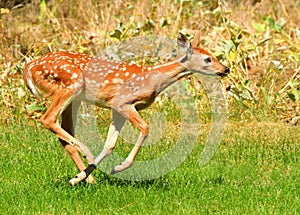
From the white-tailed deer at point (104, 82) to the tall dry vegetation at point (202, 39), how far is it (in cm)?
242

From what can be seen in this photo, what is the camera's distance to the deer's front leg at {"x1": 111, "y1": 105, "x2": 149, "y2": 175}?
6.92 meters

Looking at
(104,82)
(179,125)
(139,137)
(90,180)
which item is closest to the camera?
(139,137)

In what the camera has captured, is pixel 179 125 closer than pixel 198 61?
No

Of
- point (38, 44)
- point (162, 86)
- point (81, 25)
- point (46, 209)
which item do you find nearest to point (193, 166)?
point (162, 86)

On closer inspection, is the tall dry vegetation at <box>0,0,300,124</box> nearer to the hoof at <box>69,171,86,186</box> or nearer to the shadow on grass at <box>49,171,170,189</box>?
the shadow on grass at <box>49,171,170,189</box>

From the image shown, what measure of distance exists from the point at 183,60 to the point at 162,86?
0.33 meters

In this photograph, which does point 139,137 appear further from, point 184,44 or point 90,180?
point 184,44

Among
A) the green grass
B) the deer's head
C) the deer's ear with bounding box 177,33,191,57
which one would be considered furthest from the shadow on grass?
the deer's ear with bounding box 177,33,191,57

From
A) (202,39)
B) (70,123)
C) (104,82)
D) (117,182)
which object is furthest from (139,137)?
(202,39)

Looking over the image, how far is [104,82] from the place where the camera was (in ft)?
24.6

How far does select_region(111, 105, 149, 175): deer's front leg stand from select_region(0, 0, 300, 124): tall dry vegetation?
2.89m

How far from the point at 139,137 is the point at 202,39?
5.00 meters

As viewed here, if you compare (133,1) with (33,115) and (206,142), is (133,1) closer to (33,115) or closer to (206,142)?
(33,115)

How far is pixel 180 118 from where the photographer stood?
10414 mm
